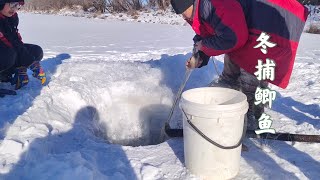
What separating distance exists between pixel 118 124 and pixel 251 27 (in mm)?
2465

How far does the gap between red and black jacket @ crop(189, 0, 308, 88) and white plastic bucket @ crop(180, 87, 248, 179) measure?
0.44 metres

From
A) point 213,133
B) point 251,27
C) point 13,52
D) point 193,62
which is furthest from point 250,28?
point 13,52

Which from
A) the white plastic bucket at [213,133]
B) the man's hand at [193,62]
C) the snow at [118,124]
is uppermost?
the man's hand at [193,62]

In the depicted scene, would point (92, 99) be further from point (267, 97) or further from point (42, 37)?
point (42, 37)

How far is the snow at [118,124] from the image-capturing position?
9.30 feet

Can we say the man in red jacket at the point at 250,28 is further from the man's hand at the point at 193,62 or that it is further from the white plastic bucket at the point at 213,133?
the white plastic bucket at the point at 213,133

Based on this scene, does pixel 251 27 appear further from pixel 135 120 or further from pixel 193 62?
pixel 135 120

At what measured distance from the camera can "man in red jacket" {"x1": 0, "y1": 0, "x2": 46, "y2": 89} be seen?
14.4 feet

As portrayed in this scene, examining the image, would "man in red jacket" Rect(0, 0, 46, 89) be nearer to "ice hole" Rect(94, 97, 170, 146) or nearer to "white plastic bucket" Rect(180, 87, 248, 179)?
"ice hole" Rect(94, 97, 170, 146)

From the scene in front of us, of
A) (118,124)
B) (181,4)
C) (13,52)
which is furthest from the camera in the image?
(118,124)

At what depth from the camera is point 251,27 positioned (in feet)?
9.98

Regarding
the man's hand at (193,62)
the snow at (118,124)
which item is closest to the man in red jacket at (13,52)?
the snow at (118,124)

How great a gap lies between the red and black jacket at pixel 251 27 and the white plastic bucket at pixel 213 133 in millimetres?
442

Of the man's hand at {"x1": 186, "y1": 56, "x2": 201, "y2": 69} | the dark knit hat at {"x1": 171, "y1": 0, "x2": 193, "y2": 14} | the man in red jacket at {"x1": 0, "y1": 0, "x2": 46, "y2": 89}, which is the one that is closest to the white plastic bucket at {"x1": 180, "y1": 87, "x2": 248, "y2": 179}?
the man's hand at {"x1": 186, "y1": 56, "x2": 201, "y2": 69}
